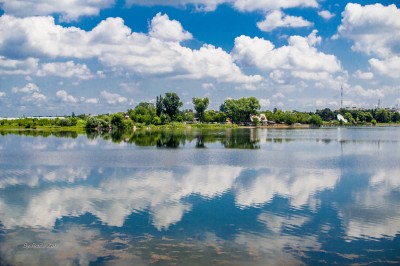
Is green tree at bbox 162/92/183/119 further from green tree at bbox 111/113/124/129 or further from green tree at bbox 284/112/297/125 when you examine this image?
green tree at bbox 284/112/297/125

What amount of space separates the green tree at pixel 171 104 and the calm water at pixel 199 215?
342 feet

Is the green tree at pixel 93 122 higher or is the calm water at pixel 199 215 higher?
the green tree at pixel 93 122

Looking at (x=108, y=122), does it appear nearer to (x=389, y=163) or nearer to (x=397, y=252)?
(x=389, y=163)

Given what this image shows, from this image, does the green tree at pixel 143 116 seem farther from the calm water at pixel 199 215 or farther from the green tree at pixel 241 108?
the calm water at pixel 199 215

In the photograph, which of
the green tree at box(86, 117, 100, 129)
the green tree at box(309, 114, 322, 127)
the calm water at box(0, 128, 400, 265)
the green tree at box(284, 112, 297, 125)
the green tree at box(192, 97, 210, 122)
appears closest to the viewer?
the calm water at box(0, 128, 400, 265)

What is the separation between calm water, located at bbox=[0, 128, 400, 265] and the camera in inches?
510

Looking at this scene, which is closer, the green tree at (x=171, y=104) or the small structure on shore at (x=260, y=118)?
the green tree at (x=171, y=104)

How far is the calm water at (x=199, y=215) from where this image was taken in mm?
12961

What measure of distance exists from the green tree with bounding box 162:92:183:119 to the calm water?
10424 cm

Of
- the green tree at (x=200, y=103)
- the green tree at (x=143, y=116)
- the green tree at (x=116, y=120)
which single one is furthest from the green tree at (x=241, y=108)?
the green tree at (x=116, y=120)

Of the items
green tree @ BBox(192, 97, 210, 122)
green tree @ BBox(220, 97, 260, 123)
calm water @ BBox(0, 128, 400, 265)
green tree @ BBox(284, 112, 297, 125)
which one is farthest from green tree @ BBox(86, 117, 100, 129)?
green tree @ BBox(284, 112, 297, 125)

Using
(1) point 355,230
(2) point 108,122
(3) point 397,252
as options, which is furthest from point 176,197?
(2) point 108,122

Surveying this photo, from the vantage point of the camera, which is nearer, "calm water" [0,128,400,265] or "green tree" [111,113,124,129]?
"calm water" [0,128,400,265]

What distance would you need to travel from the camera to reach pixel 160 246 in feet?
44.6
